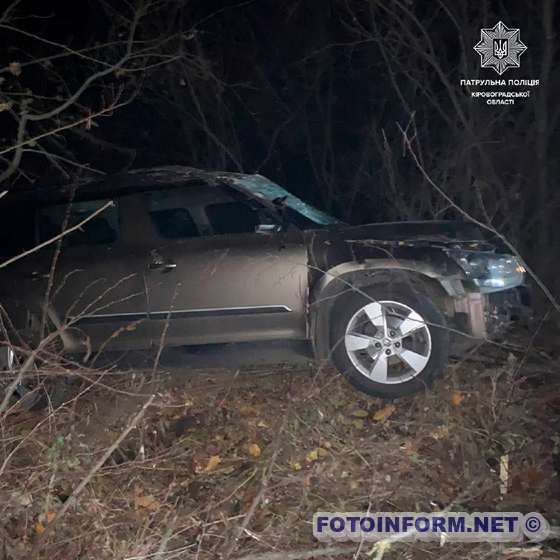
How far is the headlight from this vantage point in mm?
5145

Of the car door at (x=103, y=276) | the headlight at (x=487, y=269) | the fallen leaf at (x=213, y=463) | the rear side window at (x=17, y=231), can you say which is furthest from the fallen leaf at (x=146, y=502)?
the rear side window at (x=17, y=231)

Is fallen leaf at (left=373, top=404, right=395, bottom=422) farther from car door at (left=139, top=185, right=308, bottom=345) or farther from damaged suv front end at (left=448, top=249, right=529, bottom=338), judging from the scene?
car door at (left=139, top=185, right=308, bottom=345)

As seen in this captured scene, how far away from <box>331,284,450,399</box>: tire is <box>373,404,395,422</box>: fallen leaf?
80 mm

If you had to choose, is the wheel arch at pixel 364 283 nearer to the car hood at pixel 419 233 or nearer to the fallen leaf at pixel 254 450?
the car hood at pixel 419 233

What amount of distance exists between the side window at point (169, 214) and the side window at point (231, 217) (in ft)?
0.53

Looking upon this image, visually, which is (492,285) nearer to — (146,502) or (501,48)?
(146,502)

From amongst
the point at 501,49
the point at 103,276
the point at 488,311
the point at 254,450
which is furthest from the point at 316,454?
the point at 501,49

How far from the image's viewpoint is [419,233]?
18.3 feet

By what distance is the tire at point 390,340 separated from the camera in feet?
16.7

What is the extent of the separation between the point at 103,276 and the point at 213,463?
1.91 m

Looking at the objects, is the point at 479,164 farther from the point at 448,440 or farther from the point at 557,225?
the point at 448,440

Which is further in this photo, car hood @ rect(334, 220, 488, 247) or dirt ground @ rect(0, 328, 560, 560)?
car hood @ rect(334, 220, 488, 247)

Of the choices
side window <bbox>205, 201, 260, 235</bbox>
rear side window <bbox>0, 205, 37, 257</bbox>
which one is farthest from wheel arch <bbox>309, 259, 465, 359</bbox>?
rear side window <bbox>0, 205, 37, 257</bbox>

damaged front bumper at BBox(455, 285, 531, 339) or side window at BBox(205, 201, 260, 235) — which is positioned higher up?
side window at BBox(205, 201, 260, 235)
